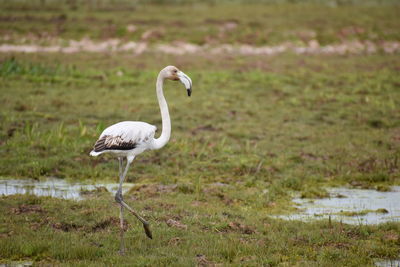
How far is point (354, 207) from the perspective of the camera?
10.9 m

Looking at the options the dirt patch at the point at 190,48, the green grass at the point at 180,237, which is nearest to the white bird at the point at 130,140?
the green grass at the point at 180,237

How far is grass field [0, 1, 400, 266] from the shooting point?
8.13 m

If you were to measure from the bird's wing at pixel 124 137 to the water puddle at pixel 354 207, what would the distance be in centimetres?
309

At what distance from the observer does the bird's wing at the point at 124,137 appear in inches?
324

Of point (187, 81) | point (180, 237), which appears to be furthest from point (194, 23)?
point (180, 237)

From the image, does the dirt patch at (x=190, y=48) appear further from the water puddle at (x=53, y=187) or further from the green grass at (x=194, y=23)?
the water puddle at (x=53, y=187)

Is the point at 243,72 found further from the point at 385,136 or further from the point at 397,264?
the point at 397,264

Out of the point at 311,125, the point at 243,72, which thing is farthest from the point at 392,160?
the point at 243,72

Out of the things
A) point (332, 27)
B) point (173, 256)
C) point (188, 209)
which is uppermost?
point (173, 256)

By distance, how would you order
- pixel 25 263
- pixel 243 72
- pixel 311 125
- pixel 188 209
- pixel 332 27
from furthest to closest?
pixel 332 27
pixel 243 72
pixel 311 125
pixel 188 209
pixel 25 263

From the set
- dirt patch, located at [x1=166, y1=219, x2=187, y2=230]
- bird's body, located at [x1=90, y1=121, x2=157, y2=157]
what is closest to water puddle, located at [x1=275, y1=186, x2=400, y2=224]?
dirt patch, located at [x1=166, y1=219, x2=187, y2=230]

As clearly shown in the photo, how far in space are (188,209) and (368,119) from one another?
9.63m

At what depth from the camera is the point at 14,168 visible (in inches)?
493

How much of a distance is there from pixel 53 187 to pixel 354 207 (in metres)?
5.79
